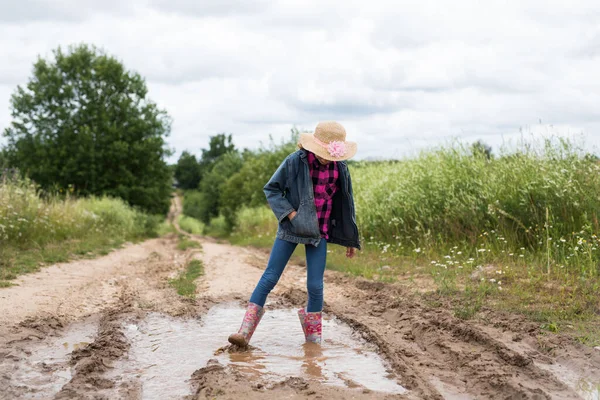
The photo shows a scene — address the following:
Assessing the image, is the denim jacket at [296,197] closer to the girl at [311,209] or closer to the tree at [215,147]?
the girl at [311,209]

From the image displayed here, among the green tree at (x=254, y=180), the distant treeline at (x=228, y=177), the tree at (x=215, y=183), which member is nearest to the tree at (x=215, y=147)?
the distant treeline at (x=228, y=177)

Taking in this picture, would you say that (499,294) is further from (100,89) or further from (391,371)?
(100,89)

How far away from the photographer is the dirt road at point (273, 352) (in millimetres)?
4414

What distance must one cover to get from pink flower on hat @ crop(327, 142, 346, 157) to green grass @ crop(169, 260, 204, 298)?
3.98 meters

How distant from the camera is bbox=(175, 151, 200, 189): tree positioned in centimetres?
12256

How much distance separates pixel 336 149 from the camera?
5504 mm

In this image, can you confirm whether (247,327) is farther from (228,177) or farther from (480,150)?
(228,177)

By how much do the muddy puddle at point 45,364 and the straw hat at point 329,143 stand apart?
2.85m

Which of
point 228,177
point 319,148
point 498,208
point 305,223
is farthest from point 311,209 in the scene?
point 228,177

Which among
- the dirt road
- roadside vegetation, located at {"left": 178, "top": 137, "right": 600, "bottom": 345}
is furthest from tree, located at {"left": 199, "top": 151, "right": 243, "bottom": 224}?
the dirt road

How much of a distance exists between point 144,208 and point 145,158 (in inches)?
129

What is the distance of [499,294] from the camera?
780 centimetres

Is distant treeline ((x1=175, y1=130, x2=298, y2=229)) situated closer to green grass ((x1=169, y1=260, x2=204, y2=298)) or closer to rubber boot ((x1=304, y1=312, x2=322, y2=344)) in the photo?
green grass ((x1=169, y1=260, x2=204, y2=298))

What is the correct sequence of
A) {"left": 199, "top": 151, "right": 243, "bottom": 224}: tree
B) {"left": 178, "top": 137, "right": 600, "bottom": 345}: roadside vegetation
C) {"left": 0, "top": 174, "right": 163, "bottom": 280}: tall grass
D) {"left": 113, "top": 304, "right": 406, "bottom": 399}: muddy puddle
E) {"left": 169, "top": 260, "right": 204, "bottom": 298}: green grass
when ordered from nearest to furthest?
{"left": 113, "top": 304, "right": 406, "bottom": 399}: muddy puddle, {"left": 178, "top": 137, "right": 600, "bottom": 345}: roadside vegetation, {"left": 169, "top": 260, "right": 204, "bottom": 298}: green grass, {"left": 0, "top": 174, "right": 163, "bottom": 280}: tall grass, {"left": 199, "top": 151, "right": 243, "bottom": 224}: tree
